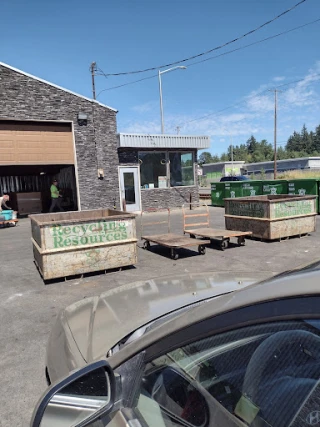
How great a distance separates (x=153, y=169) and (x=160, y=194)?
1.50m

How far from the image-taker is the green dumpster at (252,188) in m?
17.4

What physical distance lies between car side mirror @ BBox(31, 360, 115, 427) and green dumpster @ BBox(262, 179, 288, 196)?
16.2m

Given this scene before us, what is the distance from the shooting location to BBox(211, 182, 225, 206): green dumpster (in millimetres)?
19934

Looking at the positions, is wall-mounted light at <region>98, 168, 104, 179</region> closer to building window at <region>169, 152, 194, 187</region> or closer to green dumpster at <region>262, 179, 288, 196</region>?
building window at <region>169, 152, 194, 187</region>

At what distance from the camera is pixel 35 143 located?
1534 centimetres

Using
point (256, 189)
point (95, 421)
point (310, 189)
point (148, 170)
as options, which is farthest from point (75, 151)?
point (95, 421)

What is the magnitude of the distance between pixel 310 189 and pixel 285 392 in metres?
14.9

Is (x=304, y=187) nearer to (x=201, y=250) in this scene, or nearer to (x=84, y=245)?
(x=201, y=250)

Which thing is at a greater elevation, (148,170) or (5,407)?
(148,170)

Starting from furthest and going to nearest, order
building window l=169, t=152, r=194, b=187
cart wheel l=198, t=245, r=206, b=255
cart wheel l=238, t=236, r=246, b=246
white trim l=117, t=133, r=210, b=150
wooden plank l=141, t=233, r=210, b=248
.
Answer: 1. building window l=169, t=152, r=194, b=187
2. white trim l=117, t=133, r=210, b=150
3. cart wheel l=238, t=236, r=246, b=246
4. cart wheel l=198, t=245, r=206, b=255
5. wooden plank l=141, t=233, r=210, b=248

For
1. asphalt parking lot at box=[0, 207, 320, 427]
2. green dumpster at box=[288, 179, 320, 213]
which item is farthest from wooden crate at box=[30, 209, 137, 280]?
green dumpster at box=[288, 179, 320, 213]

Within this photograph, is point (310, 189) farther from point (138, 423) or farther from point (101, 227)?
point (138, 423)

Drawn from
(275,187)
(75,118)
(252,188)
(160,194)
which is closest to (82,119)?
(75,118)

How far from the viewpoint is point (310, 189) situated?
14.5 m
